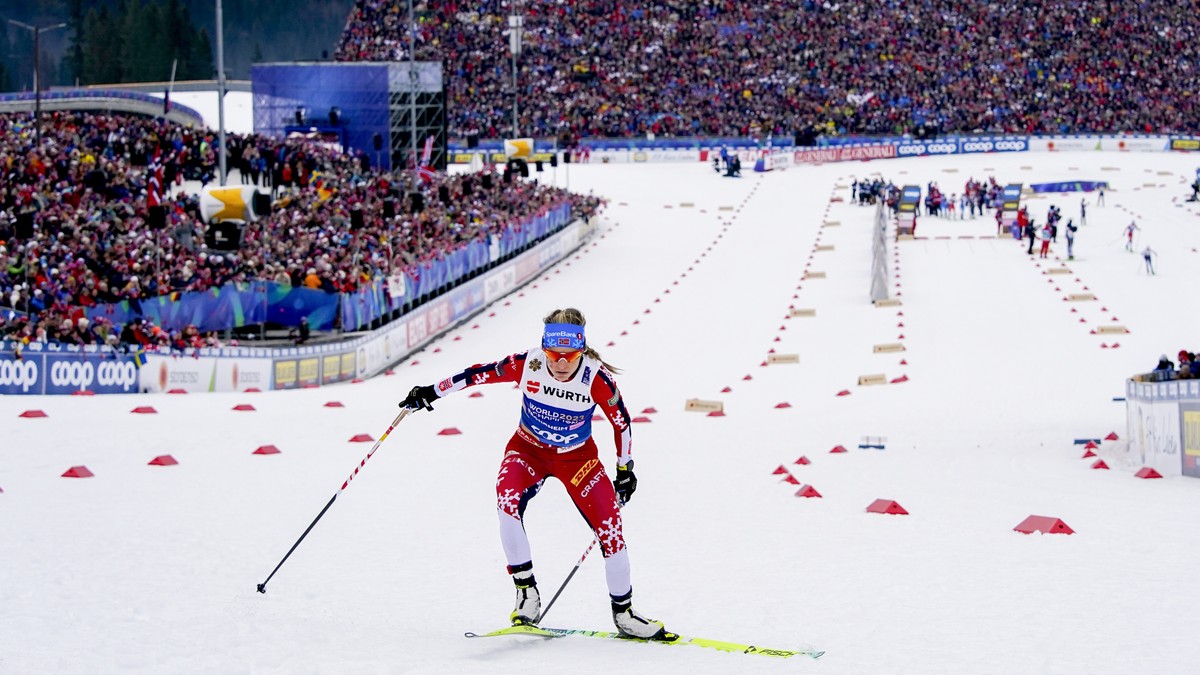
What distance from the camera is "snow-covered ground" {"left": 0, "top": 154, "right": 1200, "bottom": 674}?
909cm

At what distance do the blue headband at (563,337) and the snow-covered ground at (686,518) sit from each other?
74.1 inches

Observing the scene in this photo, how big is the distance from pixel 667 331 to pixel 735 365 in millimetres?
4722

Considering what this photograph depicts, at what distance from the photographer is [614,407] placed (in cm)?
941

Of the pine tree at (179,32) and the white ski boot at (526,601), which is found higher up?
the pine tree at (179,32)

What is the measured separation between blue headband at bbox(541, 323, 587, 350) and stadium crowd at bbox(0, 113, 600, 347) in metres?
16.7

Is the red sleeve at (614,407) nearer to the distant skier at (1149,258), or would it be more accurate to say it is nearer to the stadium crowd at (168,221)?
the stadium crowd at (168,221)

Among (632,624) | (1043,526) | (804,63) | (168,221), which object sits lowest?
(1043,526)

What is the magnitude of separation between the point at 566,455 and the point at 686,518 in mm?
5885

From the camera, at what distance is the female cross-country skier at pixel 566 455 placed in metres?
9.23

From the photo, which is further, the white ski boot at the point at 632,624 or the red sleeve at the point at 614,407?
the red sleeve at the point at 614,407

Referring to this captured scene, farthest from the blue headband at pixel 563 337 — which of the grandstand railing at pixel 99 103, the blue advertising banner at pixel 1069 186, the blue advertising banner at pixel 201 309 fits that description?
the blue advertising banner at pixel 1069 186

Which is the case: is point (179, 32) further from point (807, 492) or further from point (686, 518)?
point (686, 518)

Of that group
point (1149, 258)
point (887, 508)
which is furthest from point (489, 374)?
point (1149, 258)

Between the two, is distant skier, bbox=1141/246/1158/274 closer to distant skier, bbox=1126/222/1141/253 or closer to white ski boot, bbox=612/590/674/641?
distant skier, bbox=1126/222/1141/253
